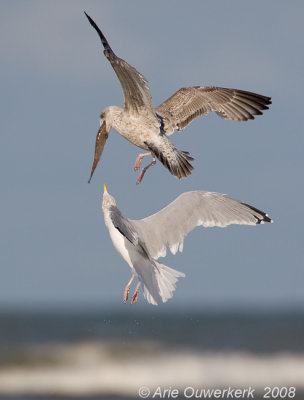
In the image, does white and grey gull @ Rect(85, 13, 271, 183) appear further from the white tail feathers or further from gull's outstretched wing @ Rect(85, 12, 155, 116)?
the white tail feathers

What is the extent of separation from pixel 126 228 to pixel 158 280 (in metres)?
0.74

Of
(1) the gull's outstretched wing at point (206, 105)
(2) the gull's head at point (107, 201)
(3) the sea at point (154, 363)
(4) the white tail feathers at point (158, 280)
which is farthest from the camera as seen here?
(3) the sea at point (154, 363)

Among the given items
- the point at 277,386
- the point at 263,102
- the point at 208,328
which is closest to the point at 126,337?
the point at 208,328

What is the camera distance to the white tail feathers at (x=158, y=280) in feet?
25.6

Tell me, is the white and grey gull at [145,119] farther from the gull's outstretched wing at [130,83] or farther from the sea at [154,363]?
the sea at [154,363]

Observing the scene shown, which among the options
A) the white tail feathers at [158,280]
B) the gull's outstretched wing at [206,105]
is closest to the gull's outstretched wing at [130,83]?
the gull's outstretched wing at [206,105]

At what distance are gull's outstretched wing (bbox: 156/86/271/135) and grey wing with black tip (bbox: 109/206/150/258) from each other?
2.00 metres

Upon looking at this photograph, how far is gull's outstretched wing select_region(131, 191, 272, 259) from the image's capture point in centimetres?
833

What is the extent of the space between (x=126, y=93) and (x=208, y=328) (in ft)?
63.9

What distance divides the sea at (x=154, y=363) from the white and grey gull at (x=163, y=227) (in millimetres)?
8990

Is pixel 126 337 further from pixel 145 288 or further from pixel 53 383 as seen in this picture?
pixel 145 288

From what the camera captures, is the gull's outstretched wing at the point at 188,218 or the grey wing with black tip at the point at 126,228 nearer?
the grey wing with black tip at the point at 126,228

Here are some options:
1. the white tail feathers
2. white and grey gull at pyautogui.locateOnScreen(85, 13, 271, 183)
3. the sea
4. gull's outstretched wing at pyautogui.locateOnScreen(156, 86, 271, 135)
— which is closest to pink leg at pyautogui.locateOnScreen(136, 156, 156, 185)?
white and grey gull at pyautogui.locateOnScreen(85, 13, 271, 183)

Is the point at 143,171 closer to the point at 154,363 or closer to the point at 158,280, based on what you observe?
the point at 158,280
